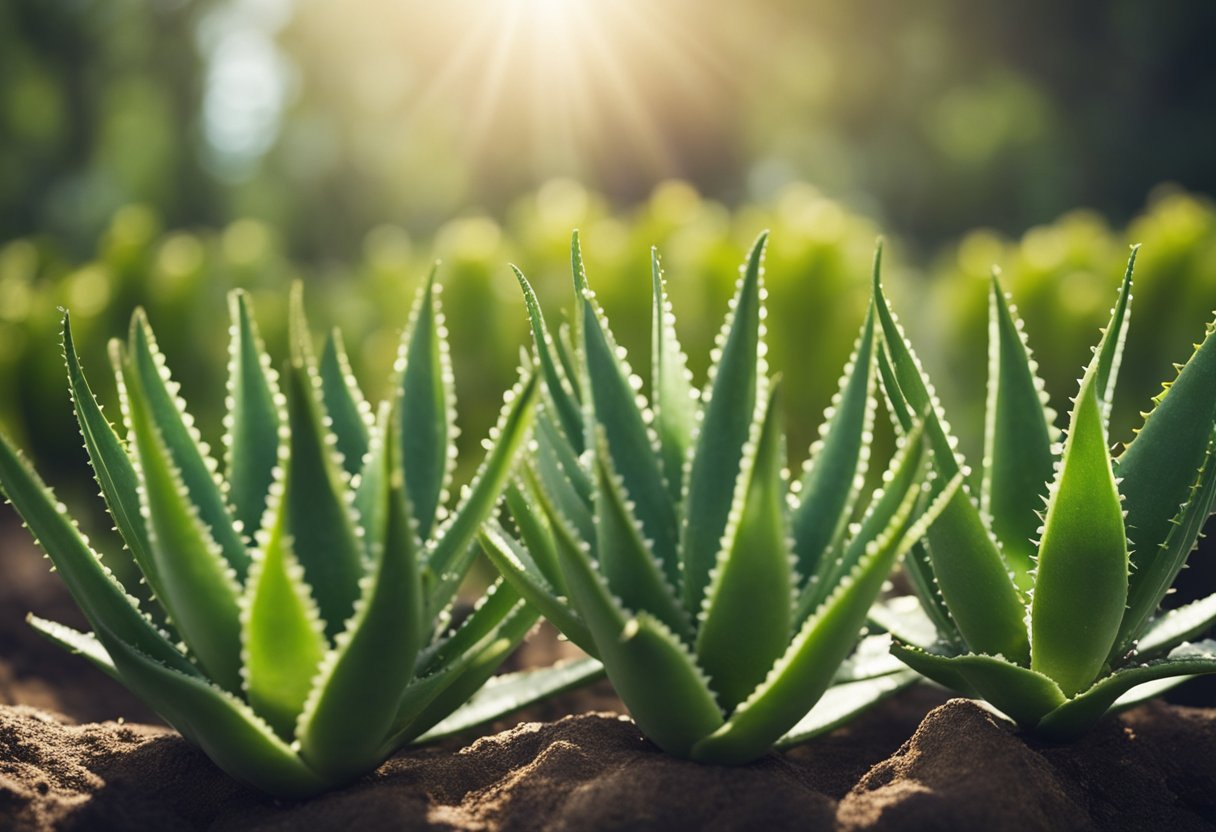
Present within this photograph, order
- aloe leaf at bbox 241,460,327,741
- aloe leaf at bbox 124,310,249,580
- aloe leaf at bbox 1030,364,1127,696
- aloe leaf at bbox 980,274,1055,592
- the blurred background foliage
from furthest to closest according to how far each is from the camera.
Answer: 1. the blurred background foliage
2. aloe leaf at bbox 980,274,1055,592
3. aloe leaf at bbox 124,310,249,580
4. aloe leaf at bbox 1030,364,1127,696
5. aloe leaf at bbox 241,460,327,741

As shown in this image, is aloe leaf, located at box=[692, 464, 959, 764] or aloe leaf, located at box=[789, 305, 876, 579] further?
aloe leaf, located at box=[789, 305, 876, 579]

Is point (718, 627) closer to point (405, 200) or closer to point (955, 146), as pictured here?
point (955, 146)

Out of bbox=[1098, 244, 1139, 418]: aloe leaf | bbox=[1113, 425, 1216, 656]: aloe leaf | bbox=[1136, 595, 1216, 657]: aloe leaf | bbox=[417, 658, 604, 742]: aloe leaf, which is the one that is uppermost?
bbox=[1098, 244, 1139, 418]: aloe leaf

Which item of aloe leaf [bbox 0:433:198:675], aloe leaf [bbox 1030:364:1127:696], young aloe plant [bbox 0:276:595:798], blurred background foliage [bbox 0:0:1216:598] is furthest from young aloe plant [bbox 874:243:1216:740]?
blurred background foliage [bbox 0:0:1216:598]

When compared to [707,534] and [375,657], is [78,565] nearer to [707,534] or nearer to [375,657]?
[375,657]

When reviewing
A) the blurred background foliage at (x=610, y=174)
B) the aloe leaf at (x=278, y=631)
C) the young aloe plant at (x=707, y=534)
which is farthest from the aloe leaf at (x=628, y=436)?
the blurred background foliage at (x=610, y=174)

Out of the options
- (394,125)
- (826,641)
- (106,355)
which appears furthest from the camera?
(394,125)

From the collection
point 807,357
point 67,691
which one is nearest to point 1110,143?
point 807,357

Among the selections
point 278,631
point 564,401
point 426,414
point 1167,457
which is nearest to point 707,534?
point 564,401

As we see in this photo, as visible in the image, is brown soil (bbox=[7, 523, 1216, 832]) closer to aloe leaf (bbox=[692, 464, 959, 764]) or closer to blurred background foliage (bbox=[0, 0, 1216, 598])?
aloe leaf (bbox=[692, 464, 959, 764])
